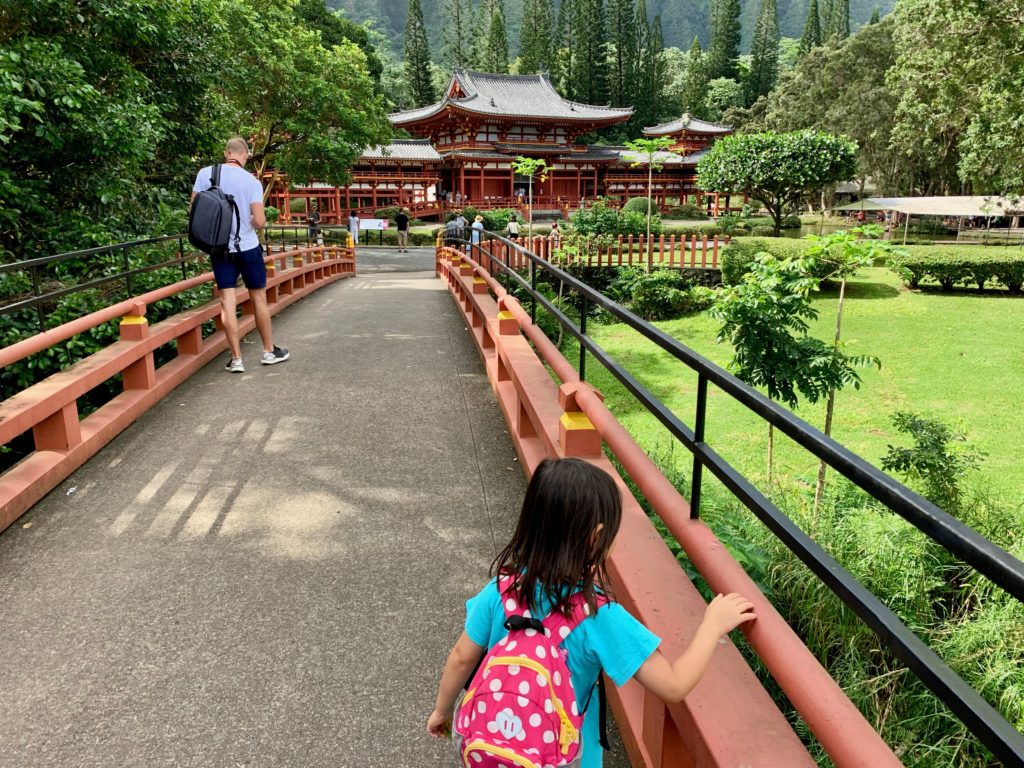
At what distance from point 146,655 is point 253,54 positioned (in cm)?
1854

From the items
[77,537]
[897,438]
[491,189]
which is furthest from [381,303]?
[491,189]

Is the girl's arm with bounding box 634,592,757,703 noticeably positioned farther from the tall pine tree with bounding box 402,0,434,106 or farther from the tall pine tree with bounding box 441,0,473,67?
the tall pine tree with bounding box 441,0,473,67

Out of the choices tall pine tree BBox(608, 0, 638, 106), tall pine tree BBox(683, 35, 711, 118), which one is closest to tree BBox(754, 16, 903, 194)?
tall pine tree BBox(683, 35, 711, 118)

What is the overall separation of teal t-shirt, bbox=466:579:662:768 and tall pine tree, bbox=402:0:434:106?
7541 centimetres

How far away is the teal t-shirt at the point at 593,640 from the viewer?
5.44ft

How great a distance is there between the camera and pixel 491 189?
49.5m

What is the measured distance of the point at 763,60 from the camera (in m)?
80.1

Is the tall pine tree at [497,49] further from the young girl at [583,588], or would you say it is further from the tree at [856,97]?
the young girl at [583,588]

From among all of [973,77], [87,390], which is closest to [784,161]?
[973,77]

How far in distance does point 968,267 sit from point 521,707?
69.4 ft

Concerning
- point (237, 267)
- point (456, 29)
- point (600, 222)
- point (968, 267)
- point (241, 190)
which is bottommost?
point (968, 267)

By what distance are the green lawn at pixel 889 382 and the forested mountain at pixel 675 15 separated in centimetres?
14937

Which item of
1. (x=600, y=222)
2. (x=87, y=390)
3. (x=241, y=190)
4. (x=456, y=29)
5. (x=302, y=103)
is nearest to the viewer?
(x=87, y=390)

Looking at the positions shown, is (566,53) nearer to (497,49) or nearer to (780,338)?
(497,49)
